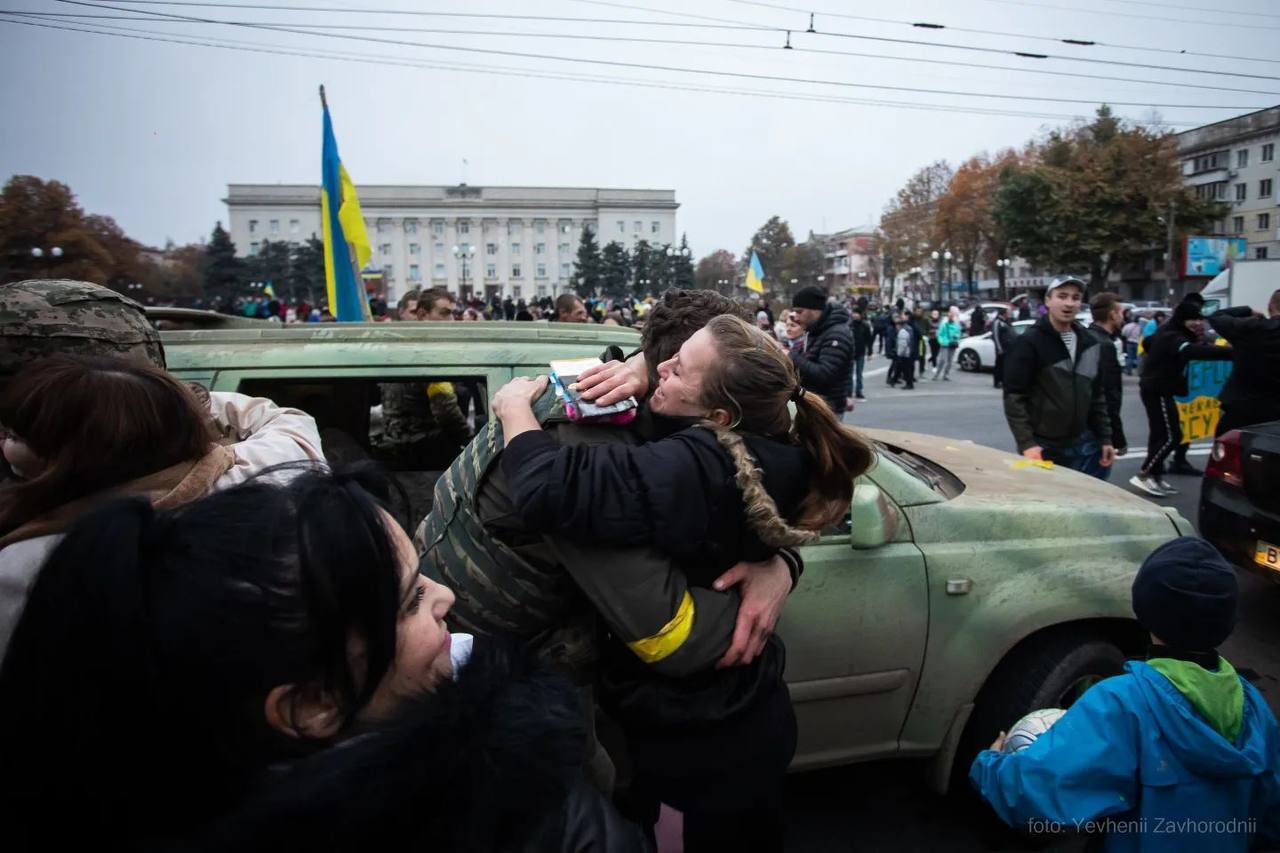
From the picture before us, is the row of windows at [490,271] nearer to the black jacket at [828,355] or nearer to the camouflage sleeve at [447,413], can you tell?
the black jacket at [828,355]

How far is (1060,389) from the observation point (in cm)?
475

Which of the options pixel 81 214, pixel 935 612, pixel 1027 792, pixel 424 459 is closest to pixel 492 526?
pixel 1027 792

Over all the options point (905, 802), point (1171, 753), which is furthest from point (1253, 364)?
point (1171, 753)

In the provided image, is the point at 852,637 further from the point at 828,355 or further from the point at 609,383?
the point at 828,355

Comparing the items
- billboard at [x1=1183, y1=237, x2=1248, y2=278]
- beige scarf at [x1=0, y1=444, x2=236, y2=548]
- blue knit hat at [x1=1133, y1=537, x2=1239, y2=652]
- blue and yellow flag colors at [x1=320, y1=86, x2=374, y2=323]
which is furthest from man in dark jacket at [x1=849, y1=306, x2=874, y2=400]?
billboard at [x1=1183, y1=237, x2=1248, y2=278]

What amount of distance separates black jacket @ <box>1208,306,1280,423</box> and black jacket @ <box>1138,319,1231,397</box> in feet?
2.88

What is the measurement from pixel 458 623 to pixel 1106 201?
1945 inches

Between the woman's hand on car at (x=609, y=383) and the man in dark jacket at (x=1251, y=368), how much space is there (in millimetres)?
A: 6634

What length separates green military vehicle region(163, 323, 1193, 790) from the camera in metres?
2.64

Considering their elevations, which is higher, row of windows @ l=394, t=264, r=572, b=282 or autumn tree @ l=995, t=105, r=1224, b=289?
row of windows @ l=394, t=264, r=572, b=282

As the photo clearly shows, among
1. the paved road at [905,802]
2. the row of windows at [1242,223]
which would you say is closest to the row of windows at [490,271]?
the row of windows at [1242,223]

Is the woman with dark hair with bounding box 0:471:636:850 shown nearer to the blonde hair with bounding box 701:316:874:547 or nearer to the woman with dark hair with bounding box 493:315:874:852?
the woman with dark hair with bounding box 493:315:874:852

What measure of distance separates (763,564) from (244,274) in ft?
266

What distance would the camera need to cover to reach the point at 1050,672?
109 inches
